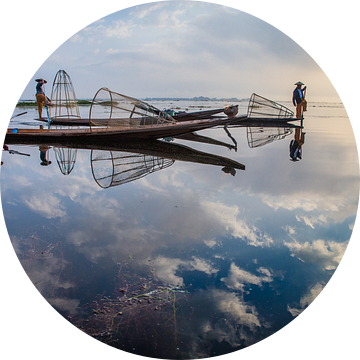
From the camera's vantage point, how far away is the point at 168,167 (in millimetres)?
6422

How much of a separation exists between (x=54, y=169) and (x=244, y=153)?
537 centimetres

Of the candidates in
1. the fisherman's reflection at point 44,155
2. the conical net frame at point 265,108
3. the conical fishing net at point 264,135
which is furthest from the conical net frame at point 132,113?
the conical net frame at point 265,108

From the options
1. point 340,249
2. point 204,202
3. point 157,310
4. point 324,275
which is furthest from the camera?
point 204,202

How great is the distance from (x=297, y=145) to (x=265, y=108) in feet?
14.9

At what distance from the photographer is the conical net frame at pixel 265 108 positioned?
12.5 metres

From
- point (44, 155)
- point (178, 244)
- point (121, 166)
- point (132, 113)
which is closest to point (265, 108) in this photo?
point (132, 113)

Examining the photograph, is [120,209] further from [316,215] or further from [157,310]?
[316,215]

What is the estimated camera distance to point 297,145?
30.8ft

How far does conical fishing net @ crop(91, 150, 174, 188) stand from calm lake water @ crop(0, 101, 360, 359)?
0.15ft

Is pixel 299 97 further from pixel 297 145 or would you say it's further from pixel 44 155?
pixel 44 155

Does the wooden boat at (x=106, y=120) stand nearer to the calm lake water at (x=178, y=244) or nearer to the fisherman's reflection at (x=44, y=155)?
the fisherman's reflection at (x=44, y=155)

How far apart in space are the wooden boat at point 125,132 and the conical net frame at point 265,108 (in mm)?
4232

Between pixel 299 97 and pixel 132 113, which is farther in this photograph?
pixel 299 97

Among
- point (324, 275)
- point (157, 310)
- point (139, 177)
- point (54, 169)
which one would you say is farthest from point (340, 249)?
point (54, 169)
